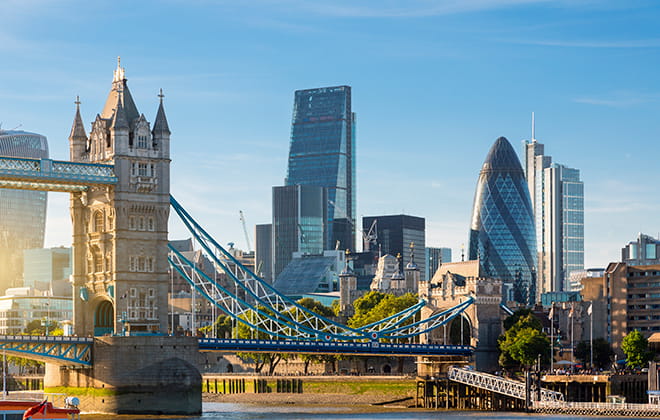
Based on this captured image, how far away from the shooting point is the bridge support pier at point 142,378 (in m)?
121

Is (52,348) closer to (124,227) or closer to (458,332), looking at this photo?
(124,227)

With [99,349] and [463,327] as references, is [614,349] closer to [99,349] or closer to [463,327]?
[463,327]

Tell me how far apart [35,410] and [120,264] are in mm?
39981

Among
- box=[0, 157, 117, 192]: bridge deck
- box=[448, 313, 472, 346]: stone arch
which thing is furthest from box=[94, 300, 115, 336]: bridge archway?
box=[448, 313, 472, 346]: stone arch

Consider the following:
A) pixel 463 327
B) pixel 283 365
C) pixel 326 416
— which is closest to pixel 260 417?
pixel 326 416

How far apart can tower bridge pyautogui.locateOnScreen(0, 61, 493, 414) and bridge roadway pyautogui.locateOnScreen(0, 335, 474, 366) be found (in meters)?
0.12

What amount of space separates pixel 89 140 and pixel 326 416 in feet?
116

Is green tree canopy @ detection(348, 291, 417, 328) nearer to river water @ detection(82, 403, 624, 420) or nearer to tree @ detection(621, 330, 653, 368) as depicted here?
tree @ detection(621, 330, 653, 368)

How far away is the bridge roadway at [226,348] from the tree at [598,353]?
28.6 metres

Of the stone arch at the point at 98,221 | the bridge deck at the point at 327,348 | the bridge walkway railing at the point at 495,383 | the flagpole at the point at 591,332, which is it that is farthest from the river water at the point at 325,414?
the flagpole at the point at 591,332

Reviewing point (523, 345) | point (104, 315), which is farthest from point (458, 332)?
point (104, 315)

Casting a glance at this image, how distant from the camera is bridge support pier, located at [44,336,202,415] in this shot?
12062 cm

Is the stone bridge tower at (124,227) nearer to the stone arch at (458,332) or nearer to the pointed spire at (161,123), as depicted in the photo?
the pointed spire at (161,123)

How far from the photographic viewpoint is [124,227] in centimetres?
12688
